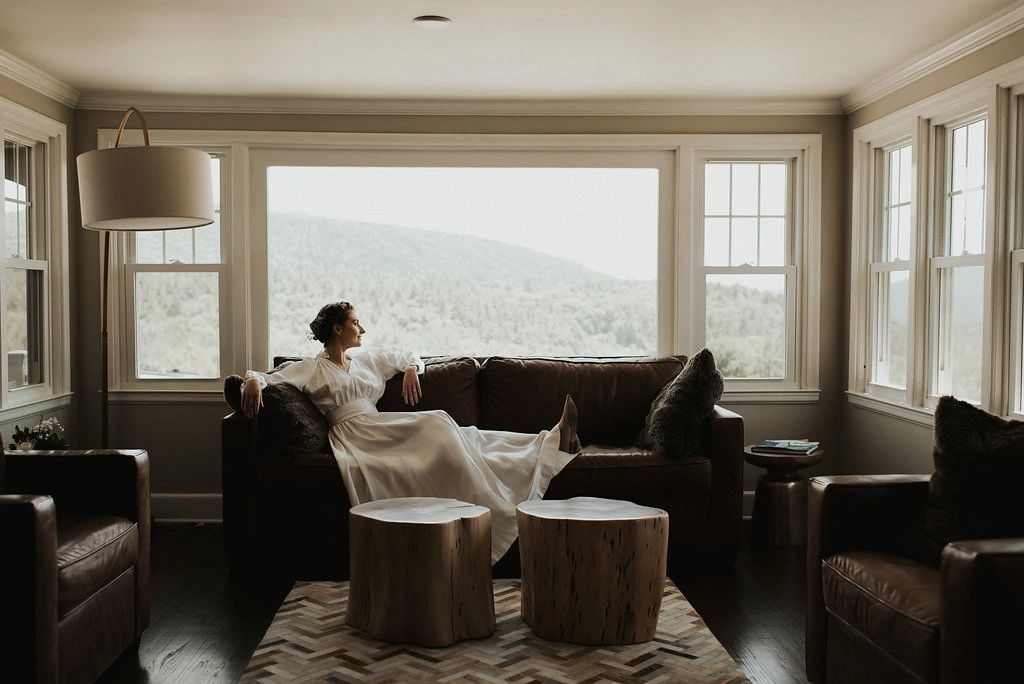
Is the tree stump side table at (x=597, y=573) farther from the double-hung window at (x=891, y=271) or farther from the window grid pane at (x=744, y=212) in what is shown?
the window grid pane at (x=744, y=212)

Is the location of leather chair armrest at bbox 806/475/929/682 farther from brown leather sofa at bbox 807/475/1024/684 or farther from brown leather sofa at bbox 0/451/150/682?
brown leather sofa at bbox 0/451/150/682

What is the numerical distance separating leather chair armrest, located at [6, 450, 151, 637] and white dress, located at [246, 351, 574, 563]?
3.41 feet

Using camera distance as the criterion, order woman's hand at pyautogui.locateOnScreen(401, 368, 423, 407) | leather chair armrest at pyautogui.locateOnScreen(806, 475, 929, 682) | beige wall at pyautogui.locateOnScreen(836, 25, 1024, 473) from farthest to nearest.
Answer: woman's hand at pyautogui.locateOnScreen(401, 368, 423, 407) → beige wall at pyautogui.locateOnScreen(836, 25, 1024, 473) → leather chair armrest at pyautogui.locateOnScreen(806, 475, 929, 682)

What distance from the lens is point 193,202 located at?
387 centimetres

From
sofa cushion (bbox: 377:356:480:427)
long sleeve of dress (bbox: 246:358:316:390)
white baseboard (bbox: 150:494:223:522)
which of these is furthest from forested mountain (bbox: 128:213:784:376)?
long sleeve of dress (bbox: 246:358:316:390)

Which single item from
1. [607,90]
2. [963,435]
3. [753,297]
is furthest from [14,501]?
[753,297]

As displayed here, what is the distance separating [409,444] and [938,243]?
2.76m

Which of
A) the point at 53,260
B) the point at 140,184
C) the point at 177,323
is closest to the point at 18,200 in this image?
the point at 53,260

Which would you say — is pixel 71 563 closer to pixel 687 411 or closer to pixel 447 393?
pixel 447 393

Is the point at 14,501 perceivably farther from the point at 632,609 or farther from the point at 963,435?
the point at 963,435

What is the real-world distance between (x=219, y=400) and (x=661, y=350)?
104 inches

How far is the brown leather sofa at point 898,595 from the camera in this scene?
209 cm

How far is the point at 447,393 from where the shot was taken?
15.8 ft

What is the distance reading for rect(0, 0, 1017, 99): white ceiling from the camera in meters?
3.68
